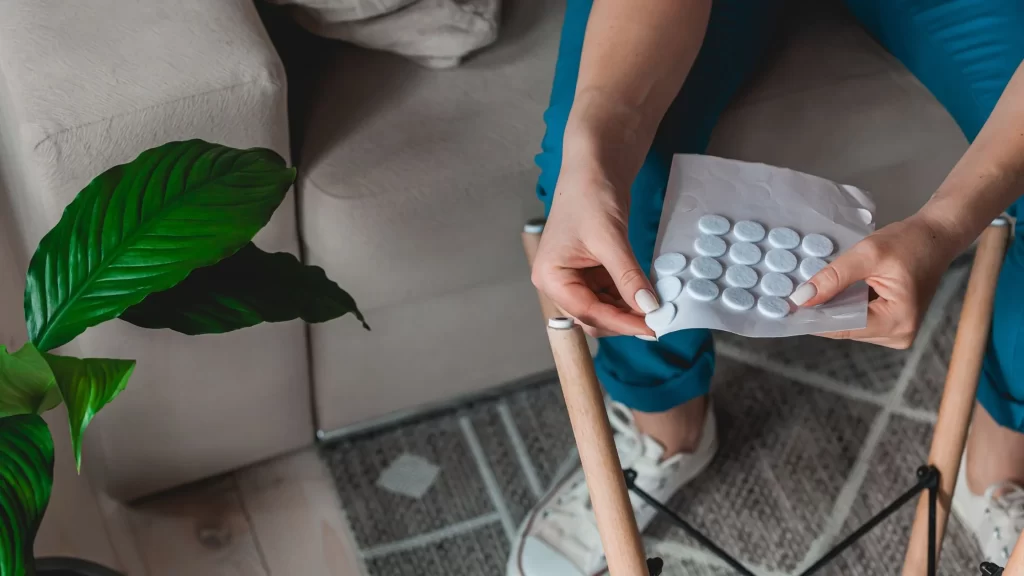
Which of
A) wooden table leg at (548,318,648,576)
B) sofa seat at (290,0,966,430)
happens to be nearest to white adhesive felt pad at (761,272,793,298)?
wooden table leg at (548,318,648,576)

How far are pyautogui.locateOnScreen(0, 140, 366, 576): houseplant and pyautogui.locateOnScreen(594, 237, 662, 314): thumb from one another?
235 mm

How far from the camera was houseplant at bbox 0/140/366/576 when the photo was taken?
1.77 ft

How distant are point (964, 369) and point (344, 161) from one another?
0.56 m

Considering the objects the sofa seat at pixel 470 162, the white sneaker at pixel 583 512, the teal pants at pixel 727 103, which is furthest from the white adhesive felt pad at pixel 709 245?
the white sneaker at pixel 583 512

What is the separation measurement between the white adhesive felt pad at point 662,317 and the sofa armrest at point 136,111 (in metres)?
0.37

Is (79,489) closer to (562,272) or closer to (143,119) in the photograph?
(143,119)

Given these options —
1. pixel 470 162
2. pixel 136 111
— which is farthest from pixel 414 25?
pixel 136 111

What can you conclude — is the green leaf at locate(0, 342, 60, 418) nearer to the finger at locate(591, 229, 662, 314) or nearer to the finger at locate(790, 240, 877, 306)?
the finger at locate(591, 229, 662, 314)

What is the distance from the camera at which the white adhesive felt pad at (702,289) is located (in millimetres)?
597

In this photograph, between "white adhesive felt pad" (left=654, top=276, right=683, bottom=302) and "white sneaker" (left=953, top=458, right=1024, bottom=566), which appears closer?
"white adhesive felt pad" (left=654, top=276, right=683, bottom=302)

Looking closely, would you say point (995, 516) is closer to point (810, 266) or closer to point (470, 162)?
point (810, 266)

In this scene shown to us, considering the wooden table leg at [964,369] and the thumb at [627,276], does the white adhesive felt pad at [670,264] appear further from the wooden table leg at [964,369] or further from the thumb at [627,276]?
the wooden table leg at [964,369]

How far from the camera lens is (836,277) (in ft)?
1.92

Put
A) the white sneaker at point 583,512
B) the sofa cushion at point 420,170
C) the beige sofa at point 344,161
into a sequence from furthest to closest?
the white sneaker at point 583,512 < the sofa cushion at point 420,170 < the beige sofa at point 344,161
